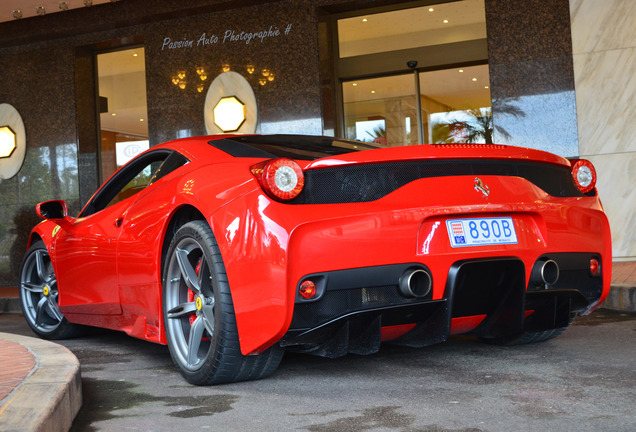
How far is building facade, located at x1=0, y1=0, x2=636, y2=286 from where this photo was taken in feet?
28.7

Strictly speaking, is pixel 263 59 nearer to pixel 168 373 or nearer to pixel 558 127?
pixel 558 127

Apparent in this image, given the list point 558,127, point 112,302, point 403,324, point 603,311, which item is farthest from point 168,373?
point 558,127

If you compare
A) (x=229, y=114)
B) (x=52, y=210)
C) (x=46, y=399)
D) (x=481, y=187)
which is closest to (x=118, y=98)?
(x=229, y=114)

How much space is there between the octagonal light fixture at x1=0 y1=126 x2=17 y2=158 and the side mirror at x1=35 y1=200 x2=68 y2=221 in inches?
303

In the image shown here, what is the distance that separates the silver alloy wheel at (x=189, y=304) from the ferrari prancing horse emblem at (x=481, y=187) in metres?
1.17

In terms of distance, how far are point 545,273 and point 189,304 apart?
5.13 feet

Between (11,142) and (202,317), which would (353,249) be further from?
(11,142)

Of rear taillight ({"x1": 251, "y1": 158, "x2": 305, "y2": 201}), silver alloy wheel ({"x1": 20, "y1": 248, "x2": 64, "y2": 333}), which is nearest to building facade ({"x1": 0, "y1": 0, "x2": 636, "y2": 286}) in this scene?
silver alloy wheel ({"x1": 20, "y1": 248, "x2": 64, "y2": 333})

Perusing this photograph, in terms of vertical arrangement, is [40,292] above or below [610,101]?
below

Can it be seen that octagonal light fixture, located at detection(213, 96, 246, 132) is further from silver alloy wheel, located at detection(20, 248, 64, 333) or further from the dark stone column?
silver alloy wheel, located at detection(20, 248, 64, 333)

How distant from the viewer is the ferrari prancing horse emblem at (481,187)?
307cm

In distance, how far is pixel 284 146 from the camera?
11.6 ft

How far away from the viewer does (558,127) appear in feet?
29.0

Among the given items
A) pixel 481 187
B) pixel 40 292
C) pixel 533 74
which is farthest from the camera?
pixel 533 74
